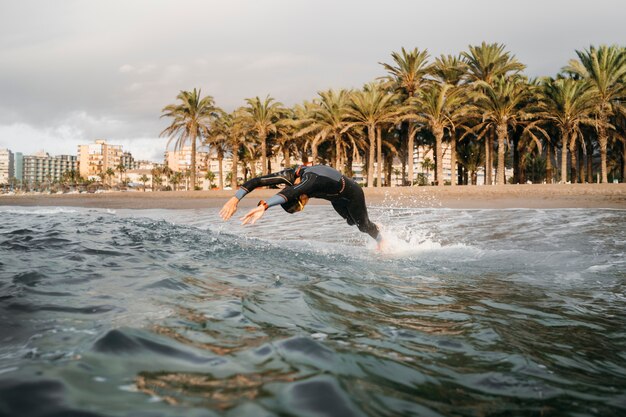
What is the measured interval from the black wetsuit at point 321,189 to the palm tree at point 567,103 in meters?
28.1

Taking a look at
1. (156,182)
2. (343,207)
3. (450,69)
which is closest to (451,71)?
(450,69)

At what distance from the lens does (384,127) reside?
37062 mm

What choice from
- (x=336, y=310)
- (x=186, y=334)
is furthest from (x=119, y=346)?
(x=336, y=310)

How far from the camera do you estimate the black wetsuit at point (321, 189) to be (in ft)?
20.5

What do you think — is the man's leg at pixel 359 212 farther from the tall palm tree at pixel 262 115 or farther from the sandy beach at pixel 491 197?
the tall palm tree at pixel 262 115

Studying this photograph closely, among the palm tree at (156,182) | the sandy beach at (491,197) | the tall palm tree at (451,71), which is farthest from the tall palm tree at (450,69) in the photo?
the palm tree at (156,182)

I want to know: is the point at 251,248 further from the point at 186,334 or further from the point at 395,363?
the point at 395,363

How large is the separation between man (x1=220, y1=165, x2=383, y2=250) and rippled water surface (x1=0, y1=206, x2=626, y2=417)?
1.18 m

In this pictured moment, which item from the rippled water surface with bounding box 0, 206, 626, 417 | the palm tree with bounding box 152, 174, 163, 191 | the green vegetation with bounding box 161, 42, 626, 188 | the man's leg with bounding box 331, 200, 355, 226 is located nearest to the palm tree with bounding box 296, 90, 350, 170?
the green vegetation with bounding box 161, 42, 626, 188

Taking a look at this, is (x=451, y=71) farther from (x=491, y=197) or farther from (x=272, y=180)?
(x=272, y=180)

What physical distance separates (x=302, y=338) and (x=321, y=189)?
4.54m

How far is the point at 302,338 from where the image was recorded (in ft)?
7.28

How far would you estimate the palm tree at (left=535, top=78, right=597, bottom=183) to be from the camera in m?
29.5

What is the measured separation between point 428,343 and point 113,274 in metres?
2.92
